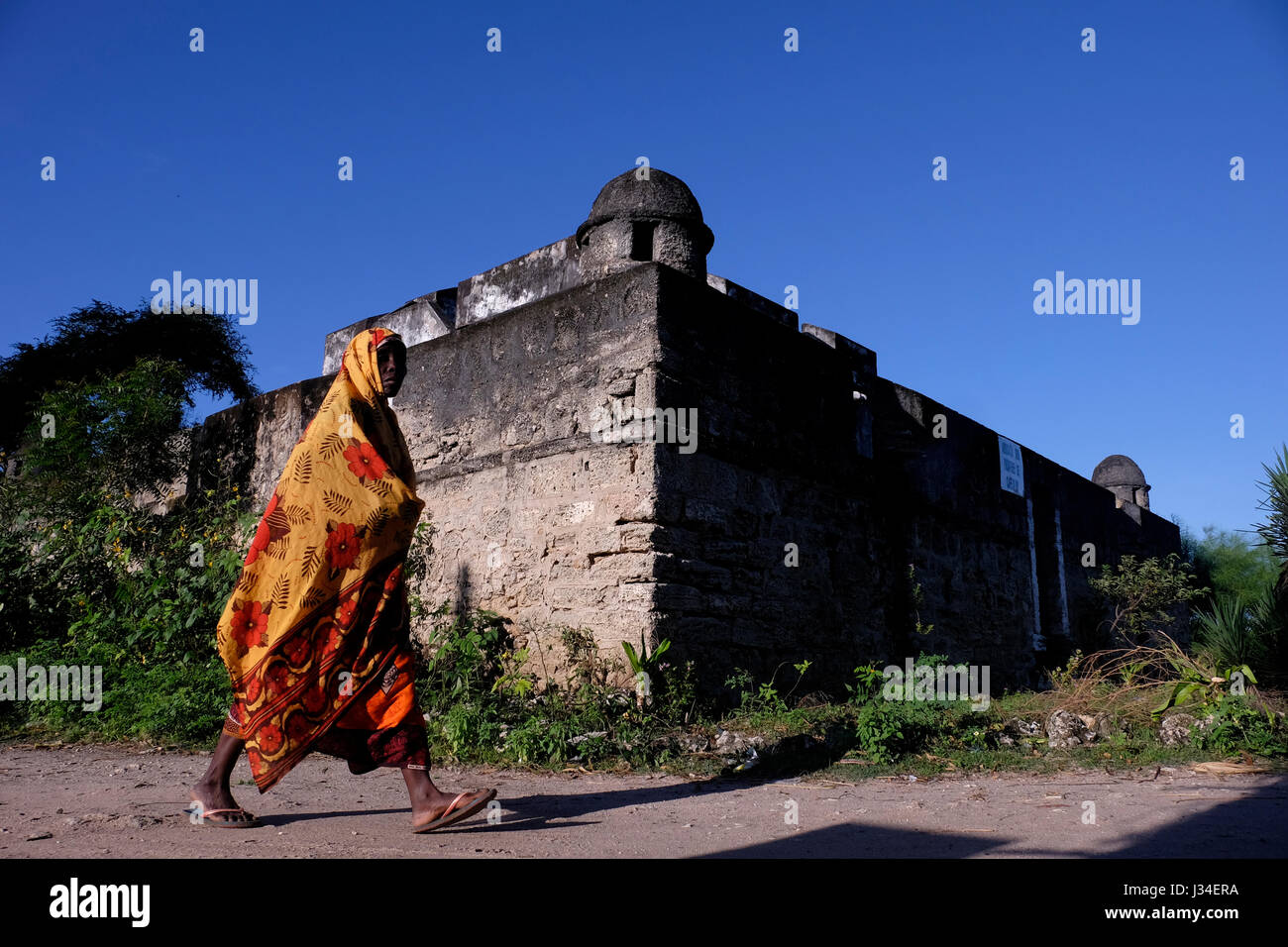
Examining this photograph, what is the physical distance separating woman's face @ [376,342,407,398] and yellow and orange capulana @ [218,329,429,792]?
6.3 inches

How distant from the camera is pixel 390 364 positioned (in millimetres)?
3629

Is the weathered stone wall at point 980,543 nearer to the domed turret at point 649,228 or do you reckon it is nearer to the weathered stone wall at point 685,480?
the weathered stone wall at point 685,480

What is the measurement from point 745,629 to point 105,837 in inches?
142

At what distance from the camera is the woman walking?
312 centimetres

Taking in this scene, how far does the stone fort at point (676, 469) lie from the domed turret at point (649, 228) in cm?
1

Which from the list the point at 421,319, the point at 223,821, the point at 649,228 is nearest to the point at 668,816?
the point at 223,821

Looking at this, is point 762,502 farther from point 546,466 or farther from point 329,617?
point 329,617

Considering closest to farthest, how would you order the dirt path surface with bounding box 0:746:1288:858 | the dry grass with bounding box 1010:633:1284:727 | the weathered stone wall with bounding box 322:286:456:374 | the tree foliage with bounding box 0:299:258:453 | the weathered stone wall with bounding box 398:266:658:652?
the dirt path surface with bounding box 0:746:1288:858 < the dry grass with bounding box 1010:633:1284:727 < the weathered stone wall with bounding box 398:266:658:652 < the weathered stone wall with bounding box 322:286:456:374 < the tree foliage with bounding box 0:299:258:453

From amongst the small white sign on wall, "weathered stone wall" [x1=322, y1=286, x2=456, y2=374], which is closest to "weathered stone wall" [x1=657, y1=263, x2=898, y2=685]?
the small white sign on wall

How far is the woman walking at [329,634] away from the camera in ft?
10.2

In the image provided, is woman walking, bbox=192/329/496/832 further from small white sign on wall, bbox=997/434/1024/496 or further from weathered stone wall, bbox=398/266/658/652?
small white sign on wall, bbox=997/434/1024/496

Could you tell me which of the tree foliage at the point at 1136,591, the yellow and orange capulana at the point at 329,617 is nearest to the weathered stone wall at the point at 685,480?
the yellow and orange capulana at the point at 329,617

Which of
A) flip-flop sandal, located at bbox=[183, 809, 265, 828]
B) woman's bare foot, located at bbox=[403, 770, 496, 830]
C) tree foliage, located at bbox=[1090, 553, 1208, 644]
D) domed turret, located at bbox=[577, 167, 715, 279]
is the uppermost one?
domed turret, located at bbox=[577, 167, 715, 279]

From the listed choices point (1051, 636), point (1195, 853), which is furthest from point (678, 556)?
point (1051, 636)
